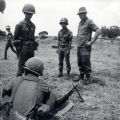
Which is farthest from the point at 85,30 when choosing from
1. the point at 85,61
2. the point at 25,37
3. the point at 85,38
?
the point at 25,37

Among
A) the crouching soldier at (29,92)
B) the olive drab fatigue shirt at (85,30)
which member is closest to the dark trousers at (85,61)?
the olive drab fatigue shirt at (85,30)

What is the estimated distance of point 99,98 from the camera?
8.44 meters

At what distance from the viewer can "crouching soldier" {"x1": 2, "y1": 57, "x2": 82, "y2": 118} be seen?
4648mm

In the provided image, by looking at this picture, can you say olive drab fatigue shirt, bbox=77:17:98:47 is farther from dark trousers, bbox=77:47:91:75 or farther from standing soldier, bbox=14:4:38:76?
standing soldier, bbox=14:4:38:76

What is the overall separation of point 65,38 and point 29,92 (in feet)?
23.0

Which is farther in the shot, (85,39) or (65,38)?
(65,38)

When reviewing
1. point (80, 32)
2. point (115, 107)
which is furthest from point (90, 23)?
point (115, 107)

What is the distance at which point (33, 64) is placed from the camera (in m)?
5.02

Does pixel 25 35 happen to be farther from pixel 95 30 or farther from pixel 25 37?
pixel 95 30

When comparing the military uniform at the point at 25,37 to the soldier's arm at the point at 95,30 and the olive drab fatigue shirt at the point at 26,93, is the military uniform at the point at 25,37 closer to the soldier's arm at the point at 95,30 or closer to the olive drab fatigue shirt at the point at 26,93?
the soldier's arm at the point at 95,30

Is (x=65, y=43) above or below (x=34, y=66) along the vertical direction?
above

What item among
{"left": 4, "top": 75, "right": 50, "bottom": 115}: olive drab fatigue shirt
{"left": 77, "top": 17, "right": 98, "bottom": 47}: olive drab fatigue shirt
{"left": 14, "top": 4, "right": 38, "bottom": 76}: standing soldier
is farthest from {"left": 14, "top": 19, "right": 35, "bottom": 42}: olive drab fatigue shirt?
{"left": 4, "top": 75, "right": 50, "bottom": 115}: olive drab fatigue shirt

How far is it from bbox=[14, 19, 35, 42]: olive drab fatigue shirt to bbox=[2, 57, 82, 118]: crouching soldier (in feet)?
11.7

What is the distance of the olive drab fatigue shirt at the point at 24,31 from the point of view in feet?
27.9
